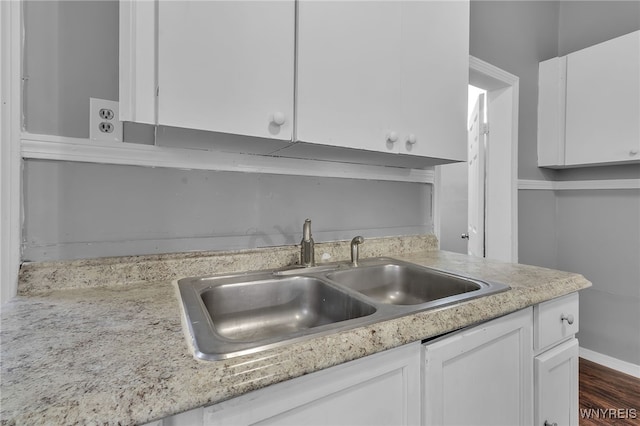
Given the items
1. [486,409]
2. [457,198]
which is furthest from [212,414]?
[457,198]

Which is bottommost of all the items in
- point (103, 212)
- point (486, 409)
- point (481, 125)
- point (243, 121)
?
point (486, 409)

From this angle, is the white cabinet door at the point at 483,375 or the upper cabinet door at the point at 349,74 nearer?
the white cabinet door at the point at 483,375

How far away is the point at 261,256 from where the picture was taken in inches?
44.2

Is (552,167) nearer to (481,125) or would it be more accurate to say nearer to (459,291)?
(481,125)

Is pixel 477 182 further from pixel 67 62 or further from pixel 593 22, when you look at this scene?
pixel 67 62

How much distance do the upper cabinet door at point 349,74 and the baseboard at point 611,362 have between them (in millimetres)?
2355

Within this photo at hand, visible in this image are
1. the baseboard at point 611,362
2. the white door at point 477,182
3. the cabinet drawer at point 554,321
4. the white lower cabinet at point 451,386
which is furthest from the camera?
the white door at point 477,182

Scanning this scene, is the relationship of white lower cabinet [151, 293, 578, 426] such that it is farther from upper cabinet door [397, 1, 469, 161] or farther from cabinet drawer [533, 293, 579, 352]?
upper cabinet door [397, 1, 469, 161]

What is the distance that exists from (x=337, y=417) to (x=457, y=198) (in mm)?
2390

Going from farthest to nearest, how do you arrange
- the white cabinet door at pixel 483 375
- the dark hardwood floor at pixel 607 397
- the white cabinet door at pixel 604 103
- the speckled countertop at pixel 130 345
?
the white cabinet door at pixel 604 103 < the dark hardwood floor at pixel 607 397 < the white cabinet door at pixel 483 375 < the speckled countertop at pixel 130 345

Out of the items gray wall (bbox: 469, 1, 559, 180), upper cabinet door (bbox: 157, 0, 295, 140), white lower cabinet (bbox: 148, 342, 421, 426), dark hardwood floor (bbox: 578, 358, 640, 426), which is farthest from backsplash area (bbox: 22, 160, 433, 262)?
dark hardwood floor (bbox: 578, 358, 640, 426)

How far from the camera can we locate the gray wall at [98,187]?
85 centimetres

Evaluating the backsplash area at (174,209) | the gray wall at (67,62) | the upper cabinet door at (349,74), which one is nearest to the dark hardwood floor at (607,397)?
the backsplash area at (174,209)

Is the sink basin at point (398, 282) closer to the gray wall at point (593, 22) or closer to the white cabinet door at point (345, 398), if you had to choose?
the white cabinet door at point (345, 398)
